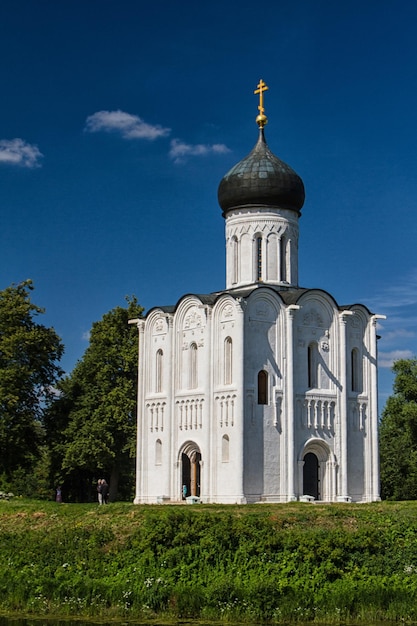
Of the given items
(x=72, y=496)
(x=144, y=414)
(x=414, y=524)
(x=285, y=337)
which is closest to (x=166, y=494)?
(x=144, y=414)

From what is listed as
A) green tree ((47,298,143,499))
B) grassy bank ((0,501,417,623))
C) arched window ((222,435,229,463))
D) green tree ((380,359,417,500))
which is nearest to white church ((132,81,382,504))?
arched window ((222,435,229,463))

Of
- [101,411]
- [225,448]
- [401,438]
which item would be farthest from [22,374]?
[401,438]

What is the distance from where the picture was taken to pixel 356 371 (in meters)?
35.4

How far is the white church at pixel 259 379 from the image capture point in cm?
3247

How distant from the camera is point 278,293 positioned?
33469mm

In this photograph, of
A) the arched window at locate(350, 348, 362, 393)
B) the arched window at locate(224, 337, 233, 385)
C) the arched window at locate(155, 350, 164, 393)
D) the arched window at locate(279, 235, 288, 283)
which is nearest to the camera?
the arched window at locate(224, 337, 233, 385)

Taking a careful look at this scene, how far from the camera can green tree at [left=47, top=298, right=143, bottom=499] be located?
3994 cm

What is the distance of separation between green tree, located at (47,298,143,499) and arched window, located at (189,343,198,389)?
636cm

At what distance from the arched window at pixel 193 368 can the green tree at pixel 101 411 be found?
636 centimetres

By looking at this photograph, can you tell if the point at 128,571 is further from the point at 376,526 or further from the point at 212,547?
the point at 376,526

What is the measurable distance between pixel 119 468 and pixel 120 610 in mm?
21790

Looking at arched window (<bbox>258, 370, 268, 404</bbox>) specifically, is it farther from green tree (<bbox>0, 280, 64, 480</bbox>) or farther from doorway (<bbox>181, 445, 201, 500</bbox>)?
green tree (<bbox>0, 280, 64, 480</bbox>)

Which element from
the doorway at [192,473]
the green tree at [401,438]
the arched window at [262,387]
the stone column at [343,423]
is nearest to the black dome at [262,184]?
the stone column at [343,423]

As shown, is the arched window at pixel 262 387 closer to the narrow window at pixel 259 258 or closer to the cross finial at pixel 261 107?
the narrow window at pixel 259 258
